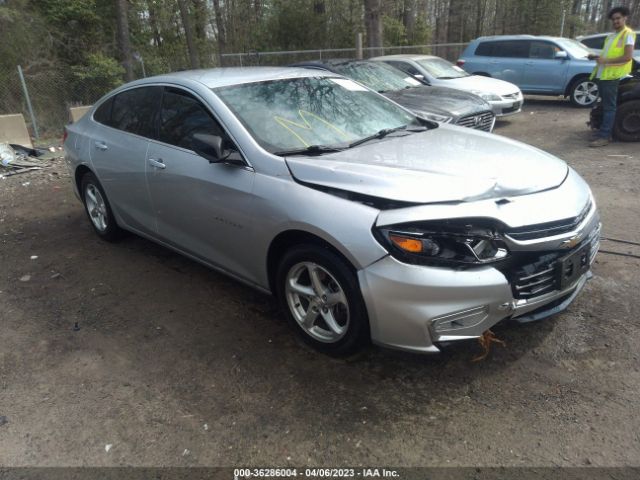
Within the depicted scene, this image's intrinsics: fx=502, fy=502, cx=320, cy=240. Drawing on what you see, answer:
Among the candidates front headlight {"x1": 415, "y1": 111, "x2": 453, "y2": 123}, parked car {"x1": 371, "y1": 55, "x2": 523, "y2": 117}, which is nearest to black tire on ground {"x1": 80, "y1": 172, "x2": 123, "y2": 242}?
front headlight {"x1": 415, "y1": 111, "x2": 453, "y2": 123}

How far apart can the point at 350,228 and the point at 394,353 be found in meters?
0.94

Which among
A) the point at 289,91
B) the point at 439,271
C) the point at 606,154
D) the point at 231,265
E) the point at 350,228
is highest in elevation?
the point at 289,91

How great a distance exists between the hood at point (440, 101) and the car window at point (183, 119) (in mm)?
4320

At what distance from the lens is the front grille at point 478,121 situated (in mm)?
7374

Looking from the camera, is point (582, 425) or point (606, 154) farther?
point (606, 154)

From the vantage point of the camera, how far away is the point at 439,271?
8.22 feet

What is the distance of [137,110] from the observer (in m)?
4.32

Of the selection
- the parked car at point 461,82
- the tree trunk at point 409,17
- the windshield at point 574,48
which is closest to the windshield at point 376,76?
the parked car at point 461,82

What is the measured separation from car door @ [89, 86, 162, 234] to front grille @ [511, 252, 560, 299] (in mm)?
2877

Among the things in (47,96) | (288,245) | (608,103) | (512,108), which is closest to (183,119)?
(288,245)

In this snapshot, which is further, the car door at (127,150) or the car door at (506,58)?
the car door at (506,58)

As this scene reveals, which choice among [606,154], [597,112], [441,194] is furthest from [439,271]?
[597,112]

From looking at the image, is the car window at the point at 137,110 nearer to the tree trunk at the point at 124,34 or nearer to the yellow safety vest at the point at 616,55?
the yellow safety vest at the point at 616,55

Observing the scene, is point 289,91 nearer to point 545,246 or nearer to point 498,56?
point 545,246
